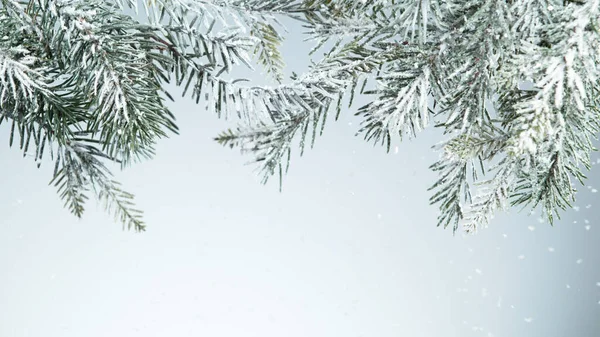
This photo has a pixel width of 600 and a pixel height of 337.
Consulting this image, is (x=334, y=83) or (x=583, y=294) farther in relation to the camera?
(x=583, y=294)

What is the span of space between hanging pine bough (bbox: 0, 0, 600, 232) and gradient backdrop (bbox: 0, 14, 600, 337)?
0.75 m

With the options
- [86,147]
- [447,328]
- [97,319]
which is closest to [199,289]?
[97,319]

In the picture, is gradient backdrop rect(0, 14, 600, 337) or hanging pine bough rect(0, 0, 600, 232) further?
gradient backdrop rect(0, 14, 600, 337)

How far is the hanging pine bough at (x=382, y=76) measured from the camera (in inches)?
8.9

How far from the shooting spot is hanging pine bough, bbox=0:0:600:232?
0.23 m

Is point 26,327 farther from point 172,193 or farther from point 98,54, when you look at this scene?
point 98,54

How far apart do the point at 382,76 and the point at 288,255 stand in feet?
3.40

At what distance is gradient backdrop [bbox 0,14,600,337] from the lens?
44.4 inches

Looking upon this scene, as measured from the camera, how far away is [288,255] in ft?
4.17

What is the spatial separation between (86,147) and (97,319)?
889 mm

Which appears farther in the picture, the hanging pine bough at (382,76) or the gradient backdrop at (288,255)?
the gradient backdrop at (288,255)

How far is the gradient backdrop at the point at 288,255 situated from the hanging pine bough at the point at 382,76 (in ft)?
2.46

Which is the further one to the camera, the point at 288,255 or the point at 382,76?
the point at 288,255

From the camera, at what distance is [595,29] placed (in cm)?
20
